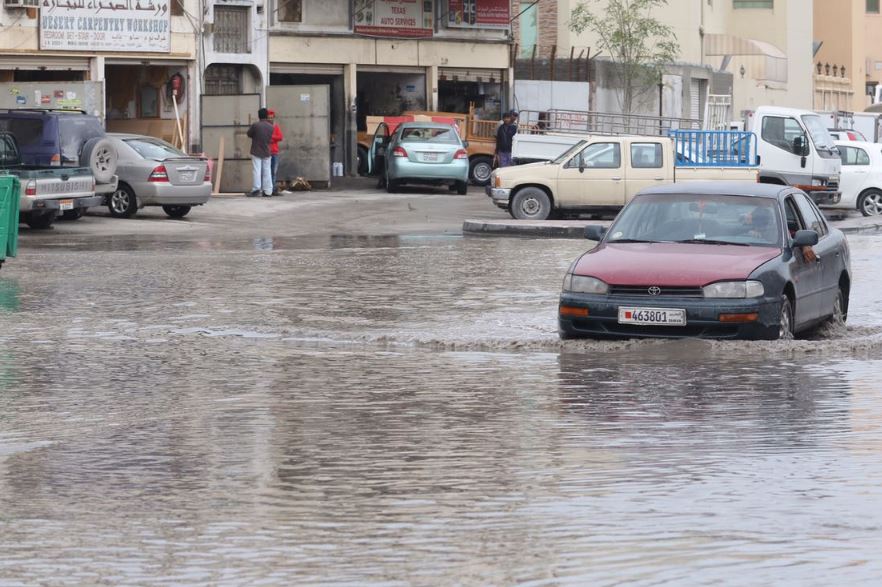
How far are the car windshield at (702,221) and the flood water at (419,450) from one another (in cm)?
105

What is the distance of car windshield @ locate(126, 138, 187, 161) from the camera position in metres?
29.5

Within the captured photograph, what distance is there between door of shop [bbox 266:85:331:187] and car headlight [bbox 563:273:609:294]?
2475 cm

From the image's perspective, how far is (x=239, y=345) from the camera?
13.5 meters

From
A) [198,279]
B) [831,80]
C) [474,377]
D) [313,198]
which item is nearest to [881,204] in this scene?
[313,198]

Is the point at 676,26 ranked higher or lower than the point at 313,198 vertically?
higher

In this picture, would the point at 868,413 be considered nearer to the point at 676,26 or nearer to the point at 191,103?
the point at 191,103

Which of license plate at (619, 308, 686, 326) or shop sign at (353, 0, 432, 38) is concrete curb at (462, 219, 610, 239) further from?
license plate at (619, 308, 686, 326)

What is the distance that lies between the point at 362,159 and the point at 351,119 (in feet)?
4.04

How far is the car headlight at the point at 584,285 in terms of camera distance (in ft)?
41.8

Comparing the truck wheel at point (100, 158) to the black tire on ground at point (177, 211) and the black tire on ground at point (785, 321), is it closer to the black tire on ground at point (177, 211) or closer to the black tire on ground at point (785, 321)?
the black tire on ground at point (177, 211)

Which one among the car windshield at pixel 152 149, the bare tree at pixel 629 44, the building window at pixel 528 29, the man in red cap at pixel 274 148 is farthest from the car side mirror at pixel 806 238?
the building window at pixel 528 29

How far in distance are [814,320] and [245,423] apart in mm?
5919

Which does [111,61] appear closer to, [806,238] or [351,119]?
[351,119]

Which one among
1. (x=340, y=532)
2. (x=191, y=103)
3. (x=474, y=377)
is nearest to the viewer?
(x=340, y=532)
